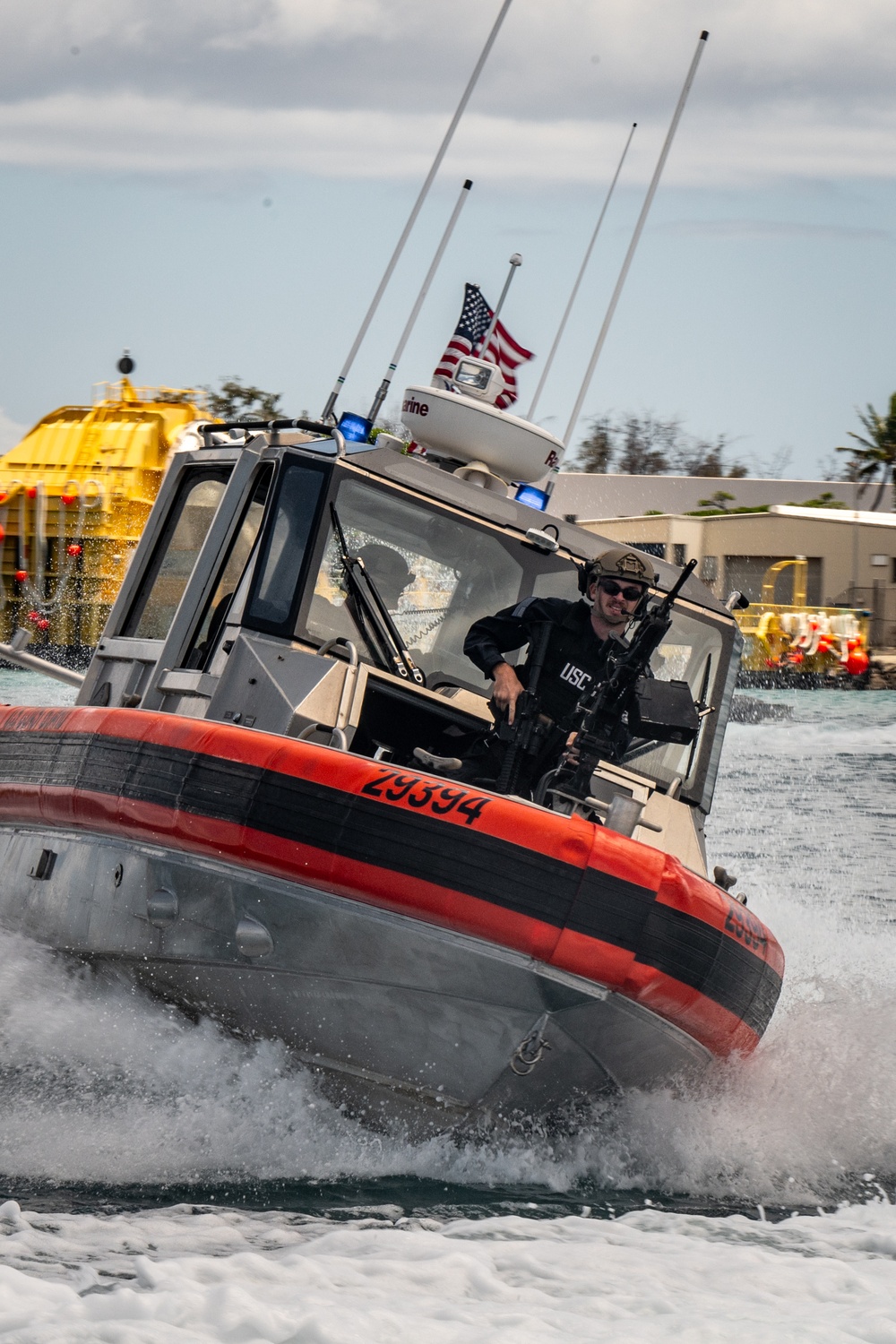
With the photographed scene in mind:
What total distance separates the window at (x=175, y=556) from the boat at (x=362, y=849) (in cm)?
14

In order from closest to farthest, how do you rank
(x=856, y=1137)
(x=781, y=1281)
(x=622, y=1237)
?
(x=781, y=1281) < (x=622, y=1237) < (x=856, y=1137)

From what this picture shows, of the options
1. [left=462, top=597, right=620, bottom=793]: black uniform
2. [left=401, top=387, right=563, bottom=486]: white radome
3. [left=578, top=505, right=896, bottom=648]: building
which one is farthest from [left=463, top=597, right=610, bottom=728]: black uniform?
[left=578, top=505, right=896, bottom=648]: building

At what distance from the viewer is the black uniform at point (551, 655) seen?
4918 mm

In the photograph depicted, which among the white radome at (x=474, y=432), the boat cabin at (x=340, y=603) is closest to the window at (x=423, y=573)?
the boat cabin at (x=340, y=603)

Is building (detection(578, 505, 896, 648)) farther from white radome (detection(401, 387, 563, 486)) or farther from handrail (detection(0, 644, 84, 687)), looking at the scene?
handrail (detection(0, 644, 84, 687))

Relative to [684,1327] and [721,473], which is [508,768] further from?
[721,473]

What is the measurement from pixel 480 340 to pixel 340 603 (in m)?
2.46

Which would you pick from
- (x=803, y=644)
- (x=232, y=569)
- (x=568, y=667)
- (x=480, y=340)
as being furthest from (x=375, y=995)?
(x=803, y=644)

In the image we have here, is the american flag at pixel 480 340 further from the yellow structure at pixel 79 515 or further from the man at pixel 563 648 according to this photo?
the yellow structure at pixel 79 515

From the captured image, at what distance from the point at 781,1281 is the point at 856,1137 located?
4.89ft

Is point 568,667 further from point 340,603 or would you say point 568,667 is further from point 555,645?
point 340,603

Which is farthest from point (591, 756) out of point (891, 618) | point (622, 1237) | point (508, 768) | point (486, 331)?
point (891, 618)

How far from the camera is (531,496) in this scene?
5945 mm

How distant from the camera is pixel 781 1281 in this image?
359 cm
